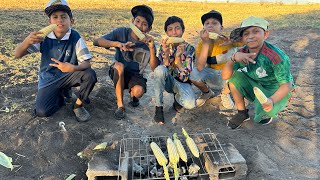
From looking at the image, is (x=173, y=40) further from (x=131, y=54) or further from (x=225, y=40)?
(x=225, y=40)

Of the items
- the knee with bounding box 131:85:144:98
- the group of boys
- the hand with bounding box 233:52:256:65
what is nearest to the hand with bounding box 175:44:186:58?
the group of boys

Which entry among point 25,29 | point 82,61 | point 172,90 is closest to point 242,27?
point 172,90

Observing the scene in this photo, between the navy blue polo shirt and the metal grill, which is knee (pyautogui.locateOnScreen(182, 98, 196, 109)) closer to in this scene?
the metal grill

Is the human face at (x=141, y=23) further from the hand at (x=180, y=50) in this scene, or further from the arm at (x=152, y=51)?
the hand at (x=180, y=50)

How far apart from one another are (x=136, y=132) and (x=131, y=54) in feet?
4.83

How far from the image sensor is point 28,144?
13.8 ft

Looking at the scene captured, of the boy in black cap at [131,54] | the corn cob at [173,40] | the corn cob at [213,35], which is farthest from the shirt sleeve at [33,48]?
the corn cob at [213,35]

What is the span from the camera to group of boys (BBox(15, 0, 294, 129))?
4297mm

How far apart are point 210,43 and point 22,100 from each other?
372 centimetres

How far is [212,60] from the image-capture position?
212 inches

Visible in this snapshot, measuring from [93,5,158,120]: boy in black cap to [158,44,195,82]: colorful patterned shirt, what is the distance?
0.30m

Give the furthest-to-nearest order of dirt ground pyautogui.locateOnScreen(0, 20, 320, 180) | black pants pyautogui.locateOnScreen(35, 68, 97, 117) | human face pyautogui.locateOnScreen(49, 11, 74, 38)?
black pants pyautogui.locateOnScreen(35, 68, 97, 117), human face pyautogui.locateOnScreen(49, 11, 74, 38), dirt ground pyautogui.locateOnScreen(0, 20, 320, 180)

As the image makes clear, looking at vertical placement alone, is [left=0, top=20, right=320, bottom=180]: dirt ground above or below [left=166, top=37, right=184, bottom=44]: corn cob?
below

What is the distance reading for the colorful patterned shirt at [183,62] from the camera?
5066mm
